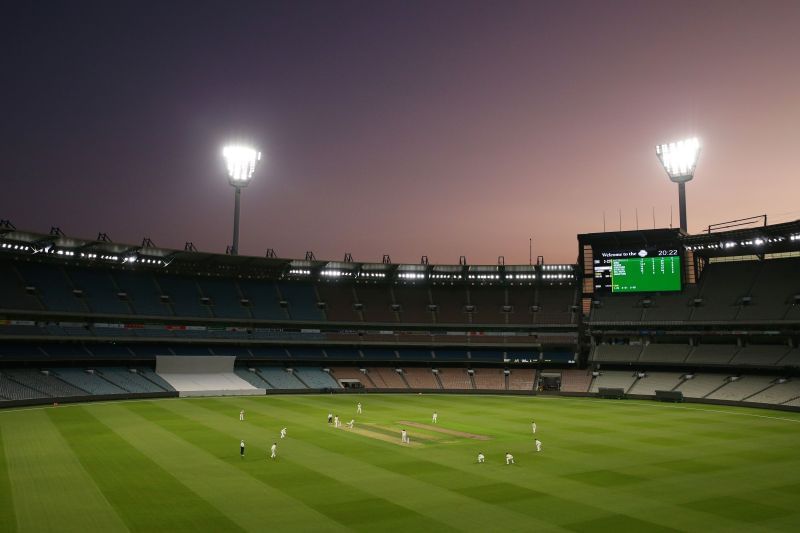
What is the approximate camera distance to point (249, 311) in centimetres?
8169

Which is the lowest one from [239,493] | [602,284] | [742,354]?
[239,493]

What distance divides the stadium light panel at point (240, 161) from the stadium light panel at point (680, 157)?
52375mm

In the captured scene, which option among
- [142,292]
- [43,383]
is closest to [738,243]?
[142,292]

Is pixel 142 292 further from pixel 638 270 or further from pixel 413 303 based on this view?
pixel 638 270

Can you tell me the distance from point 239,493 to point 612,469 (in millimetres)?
19465

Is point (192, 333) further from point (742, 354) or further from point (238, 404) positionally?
point (742, 354)

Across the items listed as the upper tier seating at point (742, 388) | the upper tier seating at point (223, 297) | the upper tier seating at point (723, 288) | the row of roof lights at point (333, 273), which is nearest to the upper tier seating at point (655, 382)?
the upper tier seating at point (742, 388)

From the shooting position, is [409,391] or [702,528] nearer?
[702,528]

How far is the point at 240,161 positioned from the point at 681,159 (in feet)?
184

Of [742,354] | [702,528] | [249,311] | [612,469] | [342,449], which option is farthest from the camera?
[249,311]

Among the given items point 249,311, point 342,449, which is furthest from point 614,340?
point 342,449

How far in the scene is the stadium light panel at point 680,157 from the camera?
74875 millimetres

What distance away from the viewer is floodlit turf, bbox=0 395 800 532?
22.8 m

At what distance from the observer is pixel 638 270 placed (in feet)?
261
